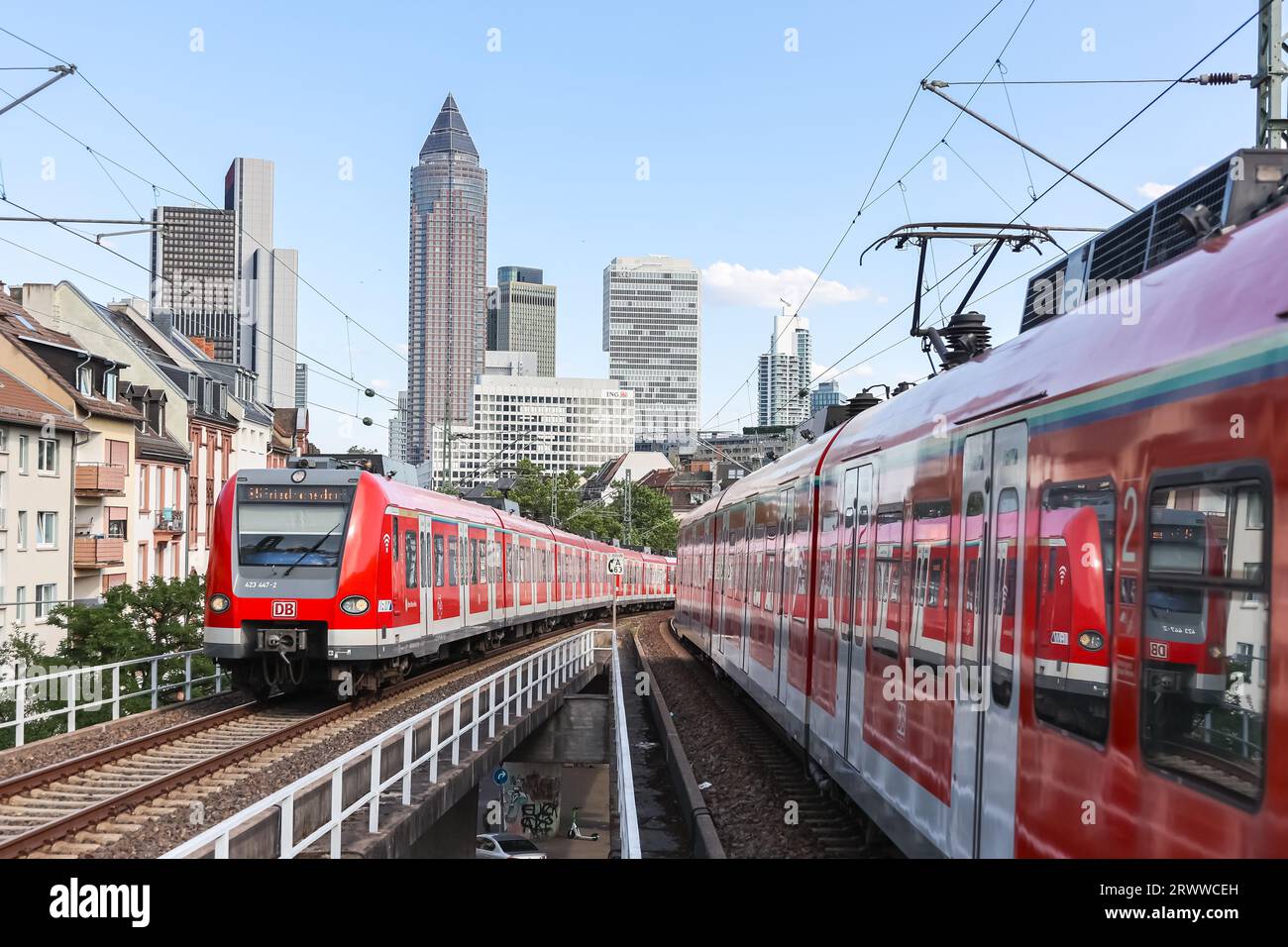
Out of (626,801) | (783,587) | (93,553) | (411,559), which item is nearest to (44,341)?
(93,553)

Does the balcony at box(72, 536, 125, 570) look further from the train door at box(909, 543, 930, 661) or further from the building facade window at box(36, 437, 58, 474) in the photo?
the train door at box(909, 543, 930, 661)

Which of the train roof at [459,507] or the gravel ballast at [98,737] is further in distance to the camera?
the train roof at [459,507]

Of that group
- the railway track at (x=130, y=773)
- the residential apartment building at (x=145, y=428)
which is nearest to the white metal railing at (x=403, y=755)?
the railway track at (x=130, y=773)

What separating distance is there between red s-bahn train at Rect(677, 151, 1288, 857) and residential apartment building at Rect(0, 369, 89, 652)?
34.0 metres

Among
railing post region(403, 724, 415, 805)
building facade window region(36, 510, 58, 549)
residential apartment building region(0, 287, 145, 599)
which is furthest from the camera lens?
residential apartment building region(0, 287, 145, 599)

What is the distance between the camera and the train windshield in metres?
18.1

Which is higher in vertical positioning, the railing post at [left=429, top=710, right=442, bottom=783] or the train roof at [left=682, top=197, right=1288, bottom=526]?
the train roof at [left=682, top=197, right=1288, bottom=526]

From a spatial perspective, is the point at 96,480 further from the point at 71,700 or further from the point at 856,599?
the point at 856,599

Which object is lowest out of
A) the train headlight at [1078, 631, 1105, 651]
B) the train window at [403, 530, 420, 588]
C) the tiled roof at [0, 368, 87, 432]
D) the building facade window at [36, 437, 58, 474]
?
the train window at [403, 530, 420, 588]

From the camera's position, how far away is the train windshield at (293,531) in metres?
18.1

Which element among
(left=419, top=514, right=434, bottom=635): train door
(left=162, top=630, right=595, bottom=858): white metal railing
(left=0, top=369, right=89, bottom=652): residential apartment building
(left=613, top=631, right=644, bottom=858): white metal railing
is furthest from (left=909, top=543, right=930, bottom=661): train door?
(left=0, top=369, right=89, bottom=652): residential apartment building

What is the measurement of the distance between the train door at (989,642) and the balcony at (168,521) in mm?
48692

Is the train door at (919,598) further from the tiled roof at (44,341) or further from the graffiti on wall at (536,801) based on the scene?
the graffiti on wall at (536,801)

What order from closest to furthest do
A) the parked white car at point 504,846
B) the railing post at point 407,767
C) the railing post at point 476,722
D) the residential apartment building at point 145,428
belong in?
the railing post at point 407,767 → the railing post at point 476,722 → the parked white car at point 504,846 → the residential apartment building at point 145,428
